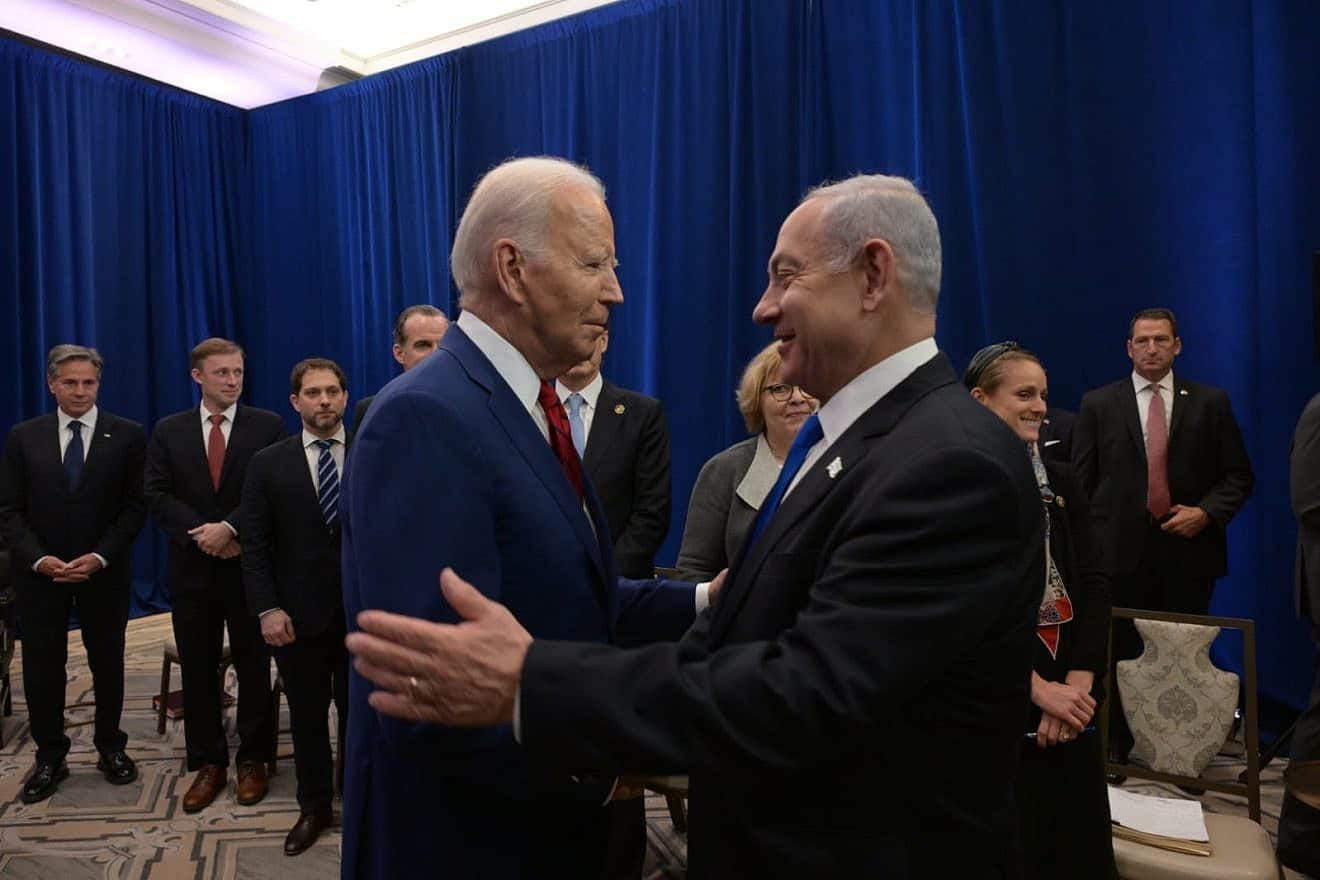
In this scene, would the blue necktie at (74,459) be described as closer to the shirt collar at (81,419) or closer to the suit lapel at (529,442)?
the shirt collar at (81,419)

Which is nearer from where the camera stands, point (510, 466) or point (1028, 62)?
point (510, 466)

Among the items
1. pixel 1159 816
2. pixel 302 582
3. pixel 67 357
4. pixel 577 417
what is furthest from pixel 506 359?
pixel 67 357

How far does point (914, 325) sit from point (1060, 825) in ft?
4.51

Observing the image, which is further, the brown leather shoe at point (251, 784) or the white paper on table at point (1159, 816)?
the brown leather shoe at point (251, 784)

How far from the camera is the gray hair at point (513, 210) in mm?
1305

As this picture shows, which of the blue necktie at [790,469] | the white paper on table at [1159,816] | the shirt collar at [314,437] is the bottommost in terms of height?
the white paper on table at [1159,816]

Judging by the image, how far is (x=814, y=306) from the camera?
4.14 ft

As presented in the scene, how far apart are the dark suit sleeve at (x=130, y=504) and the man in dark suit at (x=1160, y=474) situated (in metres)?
4.15

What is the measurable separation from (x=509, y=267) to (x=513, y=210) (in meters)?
0.08

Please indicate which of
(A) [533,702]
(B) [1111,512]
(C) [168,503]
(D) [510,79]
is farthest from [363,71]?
(A) [533,702]

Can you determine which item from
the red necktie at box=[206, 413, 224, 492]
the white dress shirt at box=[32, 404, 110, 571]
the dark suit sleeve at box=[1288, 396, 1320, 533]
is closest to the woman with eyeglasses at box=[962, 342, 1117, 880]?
the dark suit sleeve at box=[1288, 396, 1320, 533]

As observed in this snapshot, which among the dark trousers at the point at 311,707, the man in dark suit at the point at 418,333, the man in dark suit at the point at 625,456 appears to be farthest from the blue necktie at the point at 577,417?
the dark trousers at the point at 311,707

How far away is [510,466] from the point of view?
3.92ft

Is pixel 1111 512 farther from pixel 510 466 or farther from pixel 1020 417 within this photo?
pixel 510 466
